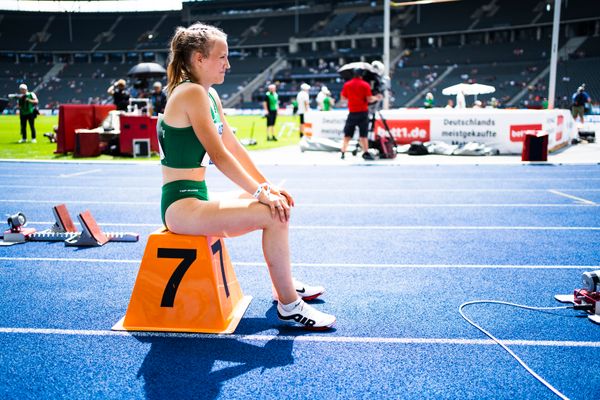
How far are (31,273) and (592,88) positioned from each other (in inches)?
1630

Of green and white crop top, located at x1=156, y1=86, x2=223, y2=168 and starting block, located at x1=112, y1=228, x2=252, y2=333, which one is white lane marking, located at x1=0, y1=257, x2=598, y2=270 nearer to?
starting block, located at x1=112, y1=228, x2=252, y2=333

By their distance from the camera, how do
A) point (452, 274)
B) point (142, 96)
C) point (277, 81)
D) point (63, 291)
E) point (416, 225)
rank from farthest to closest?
point (277, 81) → point (142, 96) → point (416, 225) → point (452, 274) → point (63, 291)

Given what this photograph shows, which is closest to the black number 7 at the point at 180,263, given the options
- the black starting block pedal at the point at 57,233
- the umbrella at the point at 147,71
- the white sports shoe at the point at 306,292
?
the white sports shoe at the point at 306,292

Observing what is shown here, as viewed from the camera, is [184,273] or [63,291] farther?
[63,291]

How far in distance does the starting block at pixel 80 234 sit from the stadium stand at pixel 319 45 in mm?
37525

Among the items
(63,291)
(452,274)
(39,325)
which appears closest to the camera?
(39,325)

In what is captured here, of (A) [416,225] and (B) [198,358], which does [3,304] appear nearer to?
(B) [198,358]

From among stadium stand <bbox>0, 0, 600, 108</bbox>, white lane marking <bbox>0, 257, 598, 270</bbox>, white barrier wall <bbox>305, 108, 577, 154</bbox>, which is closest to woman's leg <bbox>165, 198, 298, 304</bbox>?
white lane marking <bbox>0, 257, 598, 270</bbox>

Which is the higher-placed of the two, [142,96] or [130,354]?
[142,96]

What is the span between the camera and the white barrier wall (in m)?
13.9

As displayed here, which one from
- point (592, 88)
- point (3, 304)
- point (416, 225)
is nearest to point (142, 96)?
point (416, 225)

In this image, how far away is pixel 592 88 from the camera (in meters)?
37.4

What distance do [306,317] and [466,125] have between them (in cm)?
1236

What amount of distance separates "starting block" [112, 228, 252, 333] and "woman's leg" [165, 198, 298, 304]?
10cm
